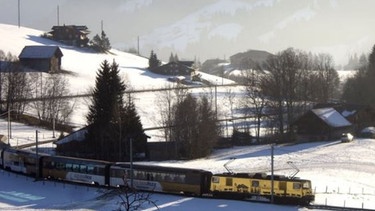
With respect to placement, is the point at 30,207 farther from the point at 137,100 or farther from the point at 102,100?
the point at 137,100

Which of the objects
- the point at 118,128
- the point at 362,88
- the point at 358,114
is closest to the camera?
the point at 118,128

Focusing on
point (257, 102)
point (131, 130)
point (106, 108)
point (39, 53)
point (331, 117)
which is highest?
point (39, 53)

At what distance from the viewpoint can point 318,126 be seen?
7606 cm

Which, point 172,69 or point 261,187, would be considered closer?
point 261,187

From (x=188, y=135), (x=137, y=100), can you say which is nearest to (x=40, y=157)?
(x=188, y=135)

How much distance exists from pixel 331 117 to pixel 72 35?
287ft

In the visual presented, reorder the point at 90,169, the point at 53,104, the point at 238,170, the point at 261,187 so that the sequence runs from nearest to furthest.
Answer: the point at 261,187 → the point at 90,169 → the point at 238,170 → the point at 53,104

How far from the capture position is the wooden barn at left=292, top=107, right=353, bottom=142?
248ft

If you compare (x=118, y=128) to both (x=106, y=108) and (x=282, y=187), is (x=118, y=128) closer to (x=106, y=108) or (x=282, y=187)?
(x=106, y=108)

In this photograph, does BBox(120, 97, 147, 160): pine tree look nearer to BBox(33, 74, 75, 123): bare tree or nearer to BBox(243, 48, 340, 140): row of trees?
BBox(33, 74, 75, 123): bare tree

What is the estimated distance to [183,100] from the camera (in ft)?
226

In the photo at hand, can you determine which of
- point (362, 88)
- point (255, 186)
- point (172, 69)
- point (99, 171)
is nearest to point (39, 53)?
point (172, 69)

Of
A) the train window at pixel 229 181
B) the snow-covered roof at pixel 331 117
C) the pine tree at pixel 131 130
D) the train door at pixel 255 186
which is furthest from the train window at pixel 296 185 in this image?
the snow-covered roof at pixel 331 117

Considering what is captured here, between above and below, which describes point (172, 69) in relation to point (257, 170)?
above
